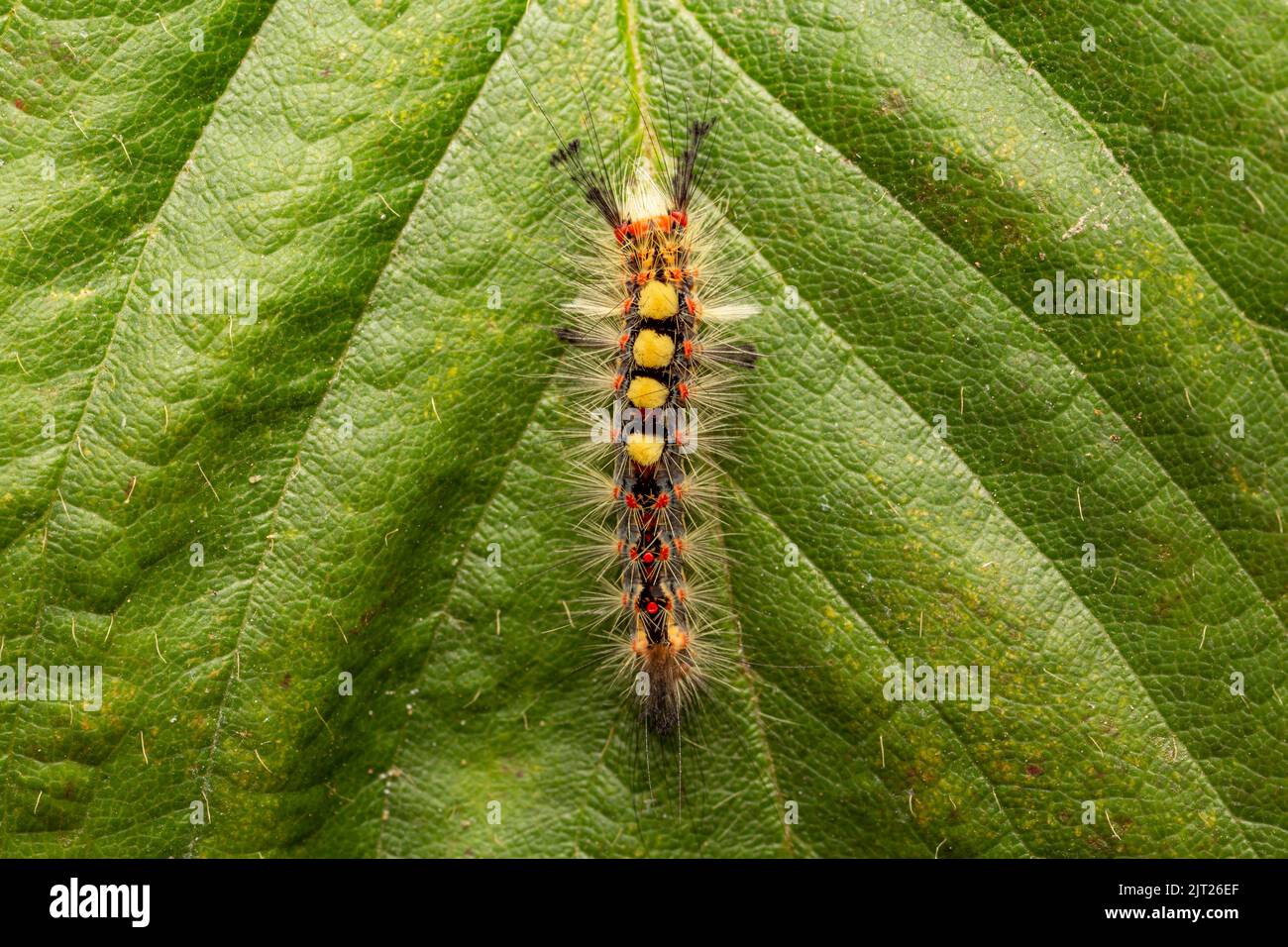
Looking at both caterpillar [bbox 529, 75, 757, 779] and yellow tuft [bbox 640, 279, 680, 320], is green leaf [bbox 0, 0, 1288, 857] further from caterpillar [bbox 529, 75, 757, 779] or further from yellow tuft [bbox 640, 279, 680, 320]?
yellow tuft [bbox 640, 279, 680, 320]

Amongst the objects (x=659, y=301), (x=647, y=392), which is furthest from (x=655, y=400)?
(x=659, y=301)

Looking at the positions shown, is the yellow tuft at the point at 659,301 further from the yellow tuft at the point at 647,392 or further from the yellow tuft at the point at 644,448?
the yellow tuft at the point at 644,448

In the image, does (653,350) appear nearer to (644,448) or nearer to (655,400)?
(655,400)

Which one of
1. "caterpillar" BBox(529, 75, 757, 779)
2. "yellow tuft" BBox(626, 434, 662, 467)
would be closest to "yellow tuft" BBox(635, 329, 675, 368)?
"caterpillar" BBox(529, 75, 757, 779)

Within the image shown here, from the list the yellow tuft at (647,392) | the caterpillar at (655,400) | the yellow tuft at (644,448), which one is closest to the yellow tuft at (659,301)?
the caterpillar at (655,400)

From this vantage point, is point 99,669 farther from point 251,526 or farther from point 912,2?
point 912,2

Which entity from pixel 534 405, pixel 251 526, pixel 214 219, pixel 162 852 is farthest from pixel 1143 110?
pixel 162 852
